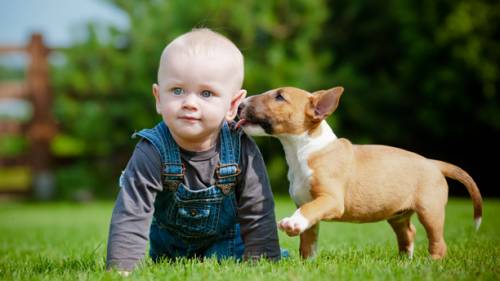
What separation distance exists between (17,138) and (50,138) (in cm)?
212

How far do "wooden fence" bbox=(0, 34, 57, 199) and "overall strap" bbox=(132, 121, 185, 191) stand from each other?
12215mm

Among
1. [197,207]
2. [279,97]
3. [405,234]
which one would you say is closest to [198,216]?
[197,207]

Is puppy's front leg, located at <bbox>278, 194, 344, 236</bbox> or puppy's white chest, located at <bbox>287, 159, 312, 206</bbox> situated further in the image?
puppy's white chest, located at <bbox>287, 159, 312, 206</bbox>

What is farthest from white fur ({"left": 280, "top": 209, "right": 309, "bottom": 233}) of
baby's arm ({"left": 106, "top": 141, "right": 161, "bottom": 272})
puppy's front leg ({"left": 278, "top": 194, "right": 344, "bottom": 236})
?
baby's arm ({"left": 106, "top": 141, "right": 161, "bottom": 272})

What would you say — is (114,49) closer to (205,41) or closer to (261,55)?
(261,55)

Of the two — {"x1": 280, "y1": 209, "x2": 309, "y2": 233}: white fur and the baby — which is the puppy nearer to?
the baby

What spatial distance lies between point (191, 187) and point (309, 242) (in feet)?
2.60

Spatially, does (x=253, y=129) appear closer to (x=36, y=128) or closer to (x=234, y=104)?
(x=234, y=104)

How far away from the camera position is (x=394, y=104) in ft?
43.7

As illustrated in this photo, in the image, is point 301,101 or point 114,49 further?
point 114,49

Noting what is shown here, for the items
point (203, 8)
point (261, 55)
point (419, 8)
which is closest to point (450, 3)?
point (419, 8)

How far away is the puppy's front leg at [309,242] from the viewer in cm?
352

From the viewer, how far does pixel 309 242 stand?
3.54 m

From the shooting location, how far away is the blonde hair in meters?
3.19
